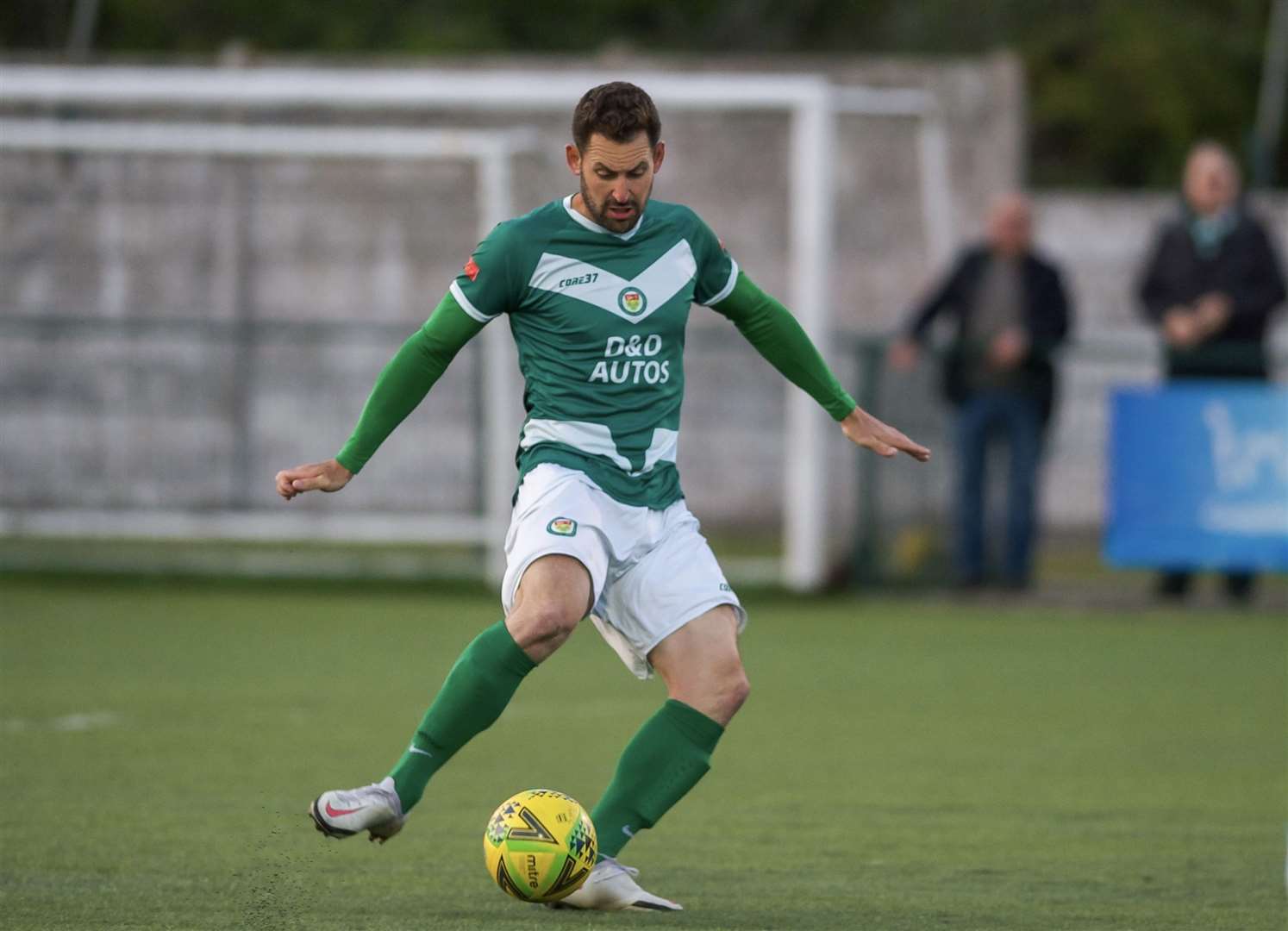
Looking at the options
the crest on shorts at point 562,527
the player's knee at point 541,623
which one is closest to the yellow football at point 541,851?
the player's knee at point 541,623

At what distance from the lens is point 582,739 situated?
835 cm

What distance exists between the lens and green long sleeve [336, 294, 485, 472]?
541 cm

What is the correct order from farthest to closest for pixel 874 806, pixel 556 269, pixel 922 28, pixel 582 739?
pixel 922 28
pixel 582 739
pixel 874 806
pixel 556 269

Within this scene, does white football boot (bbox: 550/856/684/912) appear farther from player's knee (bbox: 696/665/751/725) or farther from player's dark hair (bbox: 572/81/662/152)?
player's dark hair (bbox: 572/81/662/152)

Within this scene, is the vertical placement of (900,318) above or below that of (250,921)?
above

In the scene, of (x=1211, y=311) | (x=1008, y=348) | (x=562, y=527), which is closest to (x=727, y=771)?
(x=562, y=527)

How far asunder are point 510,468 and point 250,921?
909 cm

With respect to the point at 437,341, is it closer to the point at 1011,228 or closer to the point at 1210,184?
the point at 1011,228

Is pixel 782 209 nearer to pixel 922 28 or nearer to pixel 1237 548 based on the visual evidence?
pixel 1237 548

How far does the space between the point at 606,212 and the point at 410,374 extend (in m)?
0.63

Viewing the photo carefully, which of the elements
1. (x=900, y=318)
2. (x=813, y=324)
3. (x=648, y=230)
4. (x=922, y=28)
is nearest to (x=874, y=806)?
(x=648, y=230)

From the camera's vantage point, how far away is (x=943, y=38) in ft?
105

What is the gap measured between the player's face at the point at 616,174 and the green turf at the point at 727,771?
170cm

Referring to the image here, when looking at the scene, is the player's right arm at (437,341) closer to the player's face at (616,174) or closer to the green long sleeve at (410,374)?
the green long sleeve at (410,374)
